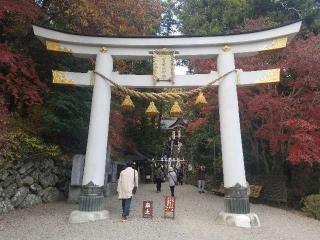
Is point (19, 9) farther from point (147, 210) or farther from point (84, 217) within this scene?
point (147, 210)

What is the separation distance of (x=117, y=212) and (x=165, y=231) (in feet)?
10.6

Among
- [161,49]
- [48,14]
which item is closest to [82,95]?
[48,14]

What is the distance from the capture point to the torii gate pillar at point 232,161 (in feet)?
34.0

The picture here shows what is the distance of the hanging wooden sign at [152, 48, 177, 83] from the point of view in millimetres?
11422

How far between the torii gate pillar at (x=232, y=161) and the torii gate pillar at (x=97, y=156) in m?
3.58

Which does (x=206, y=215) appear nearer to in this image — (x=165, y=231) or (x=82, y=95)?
(x=165, y=231)

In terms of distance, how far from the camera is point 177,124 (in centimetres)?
5219

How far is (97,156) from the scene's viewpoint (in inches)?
425

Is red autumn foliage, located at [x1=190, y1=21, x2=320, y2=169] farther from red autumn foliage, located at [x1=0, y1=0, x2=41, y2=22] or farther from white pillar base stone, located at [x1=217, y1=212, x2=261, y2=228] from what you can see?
red autumn foliage, located at [x1=0, y1=0, x2=41, y2=22]

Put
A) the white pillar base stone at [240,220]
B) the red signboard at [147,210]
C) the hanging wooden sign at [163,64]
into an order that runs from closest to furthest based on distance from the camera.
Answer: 1. the white pillar base stone at [240,220]
2. the red signboard at [147,210]
3. the hanging wooden sign at [163,64]

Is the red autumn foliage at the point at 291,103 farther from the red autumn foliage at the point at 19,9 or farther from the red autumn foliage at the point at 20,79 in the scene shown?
the red autumn foliage at the point at 19,9

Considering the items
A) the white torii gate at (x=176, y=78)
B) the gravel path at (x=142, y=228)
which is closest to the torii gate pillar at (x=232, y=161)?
the white torii gate at (x=176, y=78)

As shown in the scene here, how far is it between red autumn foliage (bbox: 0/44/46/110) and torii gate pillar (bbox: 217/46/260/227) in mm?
6441

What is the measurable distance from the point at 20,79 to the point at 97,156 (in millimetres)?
4333
